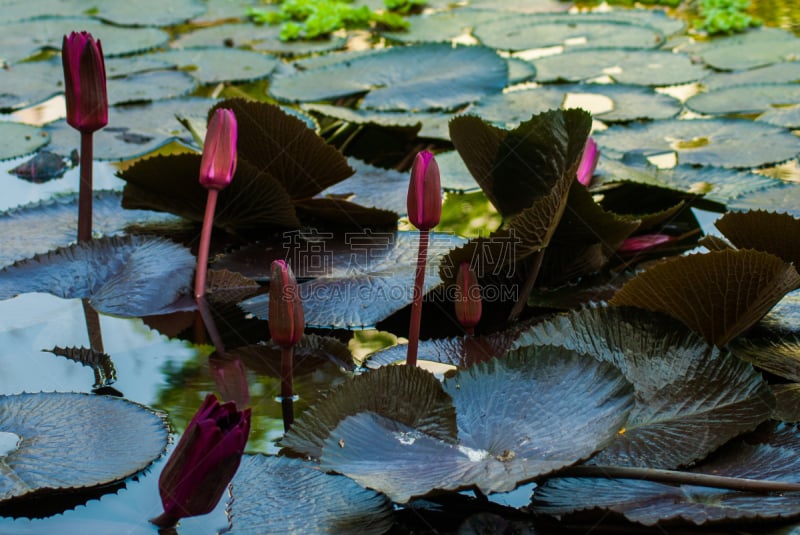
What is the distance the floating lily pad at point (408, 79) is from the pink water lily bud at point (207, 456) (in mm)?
1906

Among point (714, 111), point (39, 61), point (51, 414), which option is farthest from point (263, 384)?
point (39, 61)

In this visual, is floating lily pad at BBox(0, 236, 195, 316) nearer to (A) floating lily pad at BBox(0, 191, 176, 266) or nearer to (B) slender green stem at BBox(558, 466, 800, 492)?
(A) floating lily pad at BBox(0, 191, 176, 266)

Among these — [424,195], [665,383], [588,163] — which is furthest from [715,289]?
[588,163]

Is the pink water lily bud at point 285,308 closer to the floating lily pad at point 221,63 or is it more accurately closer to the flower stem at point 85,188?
the flower stem at point 85,188

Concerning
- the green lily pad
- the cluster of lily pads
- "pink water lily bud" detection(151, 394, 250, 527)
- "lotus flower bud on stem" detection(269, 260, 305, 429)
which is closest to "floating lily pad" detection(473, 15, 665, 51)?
the cluster of lily pads

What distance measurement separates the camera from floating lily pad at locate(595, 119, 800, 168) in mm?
2252

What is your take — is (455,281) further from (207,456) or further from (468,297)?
(207,456)

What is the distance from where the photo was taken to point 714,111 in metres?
2.62

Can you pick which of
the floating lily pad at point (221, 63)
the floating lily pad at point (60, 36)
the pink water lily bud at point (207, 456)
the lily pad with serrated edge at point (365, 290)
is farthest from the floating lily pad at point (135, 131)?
the pink water lily bud at point (207, 456)

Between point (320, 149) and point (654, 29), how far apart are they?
2.20 m

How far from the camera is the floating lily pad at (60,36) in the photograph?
3.44m

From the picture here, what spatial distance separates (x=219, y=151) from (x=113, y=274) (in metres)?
0.34

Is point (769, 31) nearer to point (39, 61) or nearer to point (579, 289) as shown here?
point (579, 289)

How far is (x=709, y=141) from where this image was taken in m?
2.39
